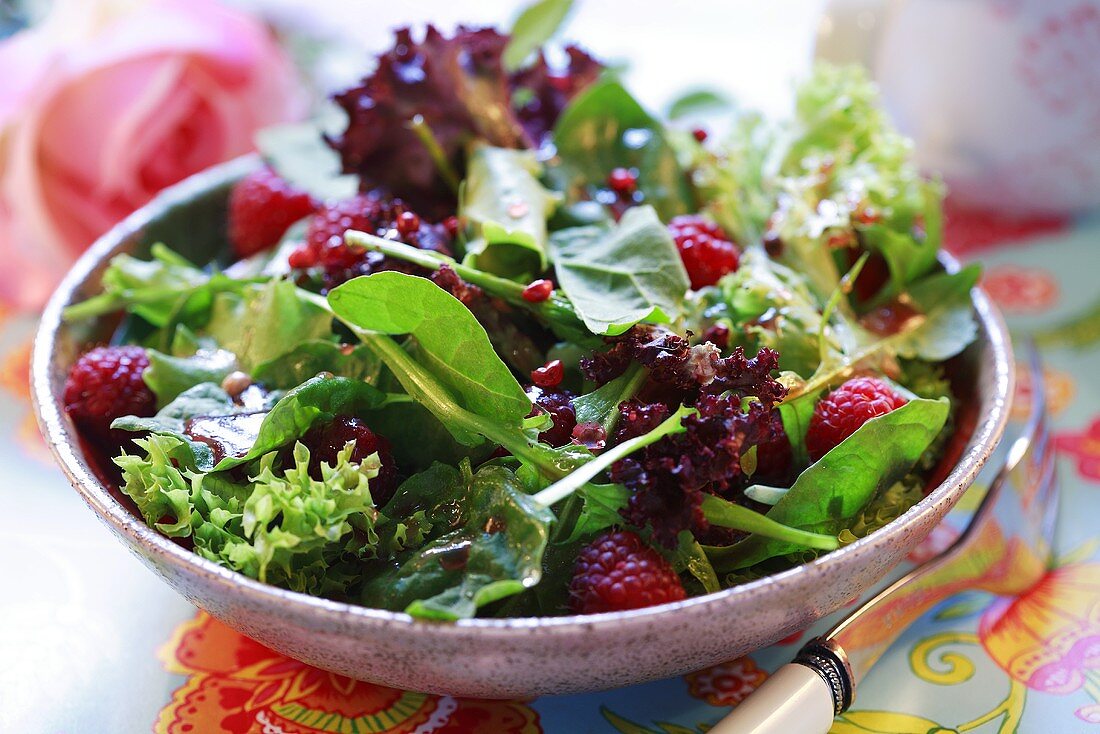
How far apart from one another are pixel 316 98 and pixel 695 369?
137 centimetres

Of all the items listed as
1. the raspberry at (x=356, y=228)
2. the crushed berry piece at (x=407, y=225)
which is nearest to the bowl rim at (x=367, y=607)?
the raspberry at (x=356, y=228)

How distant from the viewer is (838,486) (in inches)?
40.8

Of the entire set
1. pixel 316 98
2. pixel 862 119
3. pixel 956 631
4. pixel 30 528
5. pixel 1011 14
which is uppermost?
pixel 1011 14

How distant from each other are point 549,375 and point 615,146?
55 cm

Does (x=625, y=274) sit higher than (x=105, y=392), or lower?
higher

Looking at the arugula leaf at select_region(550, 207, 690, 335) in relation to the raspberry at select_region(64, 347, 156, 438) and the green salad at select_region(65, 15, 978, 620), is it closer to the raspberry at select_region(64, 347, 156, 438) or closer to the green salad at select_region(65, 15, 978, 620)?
the green salad at select_region(65, 15, 978, 620)

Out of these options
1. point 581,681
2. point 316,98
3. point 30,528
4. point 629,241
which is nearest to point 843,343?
point 629,241

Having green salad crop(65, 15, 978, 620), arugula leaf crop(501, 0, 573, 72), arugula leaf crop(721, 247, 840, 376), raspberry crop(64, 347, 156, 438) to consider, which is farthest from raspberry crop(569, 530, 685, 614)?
arugula leaf crop(501, 0, 573, 72)

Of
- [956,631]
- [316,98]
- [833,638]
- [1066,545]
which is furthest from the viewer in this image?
[316,98]

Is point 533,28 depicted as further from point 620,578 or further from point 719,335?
point 620,578

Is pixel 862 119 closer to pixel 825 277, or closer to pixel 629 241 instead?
pixel 825 277

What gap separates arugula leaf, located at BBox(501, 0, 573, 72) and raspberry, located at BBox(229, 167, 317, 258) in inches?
15.1

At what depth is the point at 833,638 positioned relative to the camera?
1015 millimetres

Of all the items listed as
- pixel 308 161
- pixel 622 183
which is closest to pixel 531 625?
pixel 622 183
